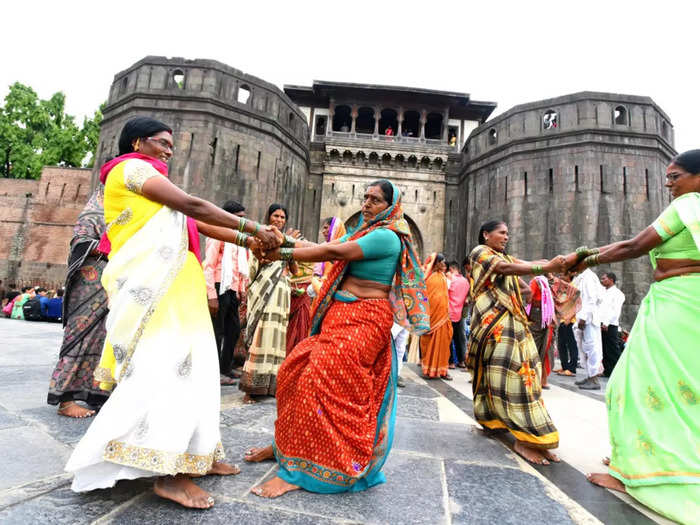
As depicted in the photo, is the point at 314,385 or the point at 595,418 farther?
the point at 595,418

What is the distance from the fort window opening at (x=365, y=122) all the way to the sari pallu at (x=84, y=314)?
20.0 metres

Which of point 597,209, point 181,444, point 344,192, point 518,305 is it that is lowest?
point 181,444

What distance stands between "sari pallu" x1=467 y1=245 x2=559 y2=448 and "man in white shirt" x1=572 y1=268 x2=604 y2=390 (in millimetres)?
4038

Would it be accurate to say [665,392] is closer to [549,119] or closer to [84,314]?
[84,314]

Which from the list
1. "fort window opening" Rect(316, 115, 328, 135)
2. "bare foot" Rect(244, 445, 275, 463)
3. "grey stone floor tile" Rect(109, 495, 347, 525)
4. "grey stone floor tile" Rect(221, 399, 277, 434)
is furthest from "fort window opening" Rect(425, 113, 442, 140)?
"grey stone floor tile" Rect(109, 495, 347, 525)

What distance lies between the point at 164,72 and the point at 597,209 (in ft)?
55.1

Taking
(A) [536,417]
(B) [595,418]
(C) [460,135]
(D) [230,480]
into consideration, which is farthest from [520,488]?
(C) [460,135]

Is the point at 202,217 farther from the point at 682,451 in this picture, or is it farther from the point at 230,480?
the point at 682,451

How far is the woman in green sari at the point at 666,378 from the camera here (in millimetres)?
1792

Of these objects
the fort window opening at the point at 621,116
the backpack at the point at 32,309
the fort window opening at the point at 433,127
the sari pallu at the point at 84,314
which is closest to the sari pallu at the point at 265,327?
the sari pallu at the point at 84,314

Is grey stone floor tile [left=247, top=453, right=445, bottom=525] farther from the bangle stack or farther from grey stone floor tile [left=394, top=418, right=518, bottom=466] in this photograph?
the bangle stack

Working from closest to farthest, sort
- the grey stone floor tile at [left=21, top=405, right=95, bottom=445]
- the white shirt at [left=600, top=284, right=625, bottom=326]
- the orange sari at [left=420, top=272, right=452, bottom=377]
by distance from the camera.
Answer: the grey stone floor tile at [left=21, top=405, right=95, bottom=445] → the orange sari at [left=420, top=272, right=452, bottom=377] → the white shirt at [left=600, top=284, right=625, bottom=326]

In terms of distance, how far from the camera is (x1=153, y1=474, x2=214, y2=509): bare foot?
148 centimetres

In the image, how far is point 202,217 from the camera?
1.78m
